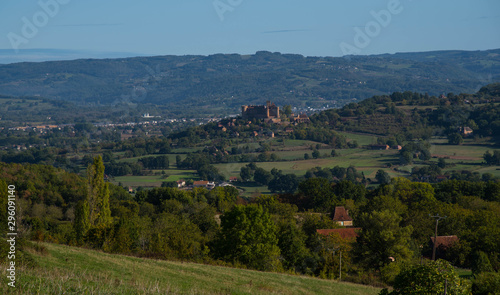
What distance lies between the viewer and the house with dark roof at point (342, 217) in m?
29.6

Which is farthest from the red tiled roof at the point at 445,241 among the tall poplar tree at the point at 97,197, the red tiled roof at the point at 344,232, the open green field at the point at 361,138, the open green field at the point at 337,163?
the open green field at the point at 361,138

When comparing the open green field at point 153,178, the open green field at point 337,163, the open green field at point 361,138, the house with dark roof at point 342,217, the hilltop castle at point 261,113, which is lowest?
the open green field at point 153,178

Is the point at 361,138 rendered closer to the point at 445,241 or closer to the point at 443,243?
the point at 445,241

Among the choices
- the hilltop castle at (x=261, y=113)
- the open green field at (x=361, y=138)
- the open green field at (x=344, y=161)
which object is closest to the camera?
the open green field at (x=344, y=161)

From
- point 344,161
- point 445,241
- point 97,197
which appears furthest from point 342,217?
point 344,161

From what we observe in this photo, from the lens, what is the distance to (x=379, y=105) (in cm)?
9275

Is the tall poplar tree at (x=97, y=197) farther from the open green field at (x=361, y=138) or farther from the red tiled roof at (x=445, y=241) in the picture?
the open green field at (x=361, y=138)

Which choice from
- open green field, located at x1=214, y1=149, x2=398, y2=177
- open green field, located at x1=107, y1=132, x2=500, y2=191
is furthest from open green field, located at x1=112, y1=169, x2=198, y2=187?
open green field, located at x1=214, y1=149, x2=398, y2=177

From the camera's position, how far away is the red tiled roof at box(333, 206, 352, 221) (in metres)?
29.8

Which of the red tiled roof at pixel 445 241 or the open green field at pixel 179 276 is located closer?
the open green field at pixel 179 276

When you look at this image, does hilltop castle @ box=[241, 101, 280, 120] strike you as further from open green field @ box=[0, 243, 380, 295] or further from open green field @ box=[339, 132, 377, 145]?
open green field @ box=[0, 243, 380, 295]

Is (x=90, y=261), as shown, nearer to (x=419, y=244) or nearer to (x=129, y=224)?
(x=129, y=224)

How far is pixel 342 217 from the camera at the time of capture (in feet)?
98.6

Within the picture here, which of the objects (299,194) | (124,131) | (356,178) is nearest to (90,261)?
(299,194)
